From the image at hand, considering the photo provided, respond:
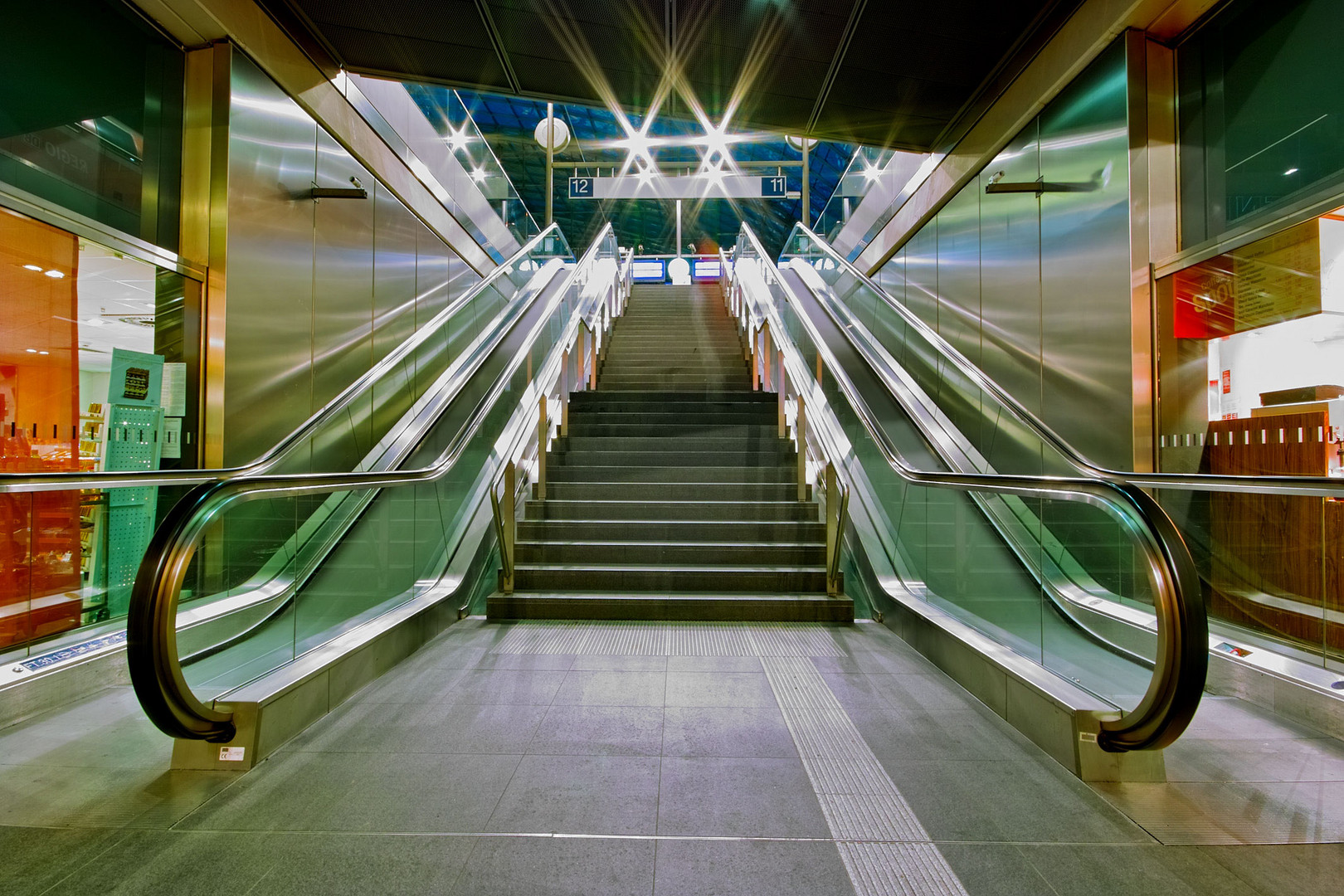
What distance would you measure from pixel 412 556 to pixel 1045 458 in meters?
3.46

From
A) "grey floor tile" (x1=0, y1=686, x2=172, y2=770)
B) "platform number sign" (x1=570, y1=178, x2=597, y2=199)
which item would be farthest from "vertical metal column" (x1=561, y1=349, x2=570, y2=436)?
"platform number sign" (x1=570, y1=178, x2=597, y2=199)

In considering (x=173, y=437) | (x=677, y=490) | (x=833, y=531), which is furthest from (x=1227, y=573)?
(x=173, y=437)

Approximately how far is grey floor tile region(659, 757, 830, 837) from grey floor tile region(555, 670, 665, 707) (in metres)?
0.54

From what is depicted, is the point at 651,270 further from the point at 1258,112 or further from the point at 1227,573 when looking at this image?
the point at 1227,573

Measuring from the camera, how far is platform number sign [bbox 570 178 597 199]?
53.3ft

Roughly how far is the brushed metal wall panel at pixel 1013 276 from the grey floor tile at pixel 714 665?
10.1 ft

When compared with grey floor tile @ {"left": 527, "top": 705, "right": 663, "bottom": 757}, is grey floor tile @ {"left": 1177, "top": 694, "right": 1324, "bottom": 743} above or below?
below

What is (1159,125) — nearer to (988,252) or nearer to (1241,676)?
(988,252)

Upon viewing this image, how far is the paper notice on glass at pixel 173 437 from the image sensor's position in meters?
3.90

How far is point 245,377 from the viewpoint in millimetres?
4324

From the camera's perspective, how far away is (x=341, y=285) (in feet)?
18.1

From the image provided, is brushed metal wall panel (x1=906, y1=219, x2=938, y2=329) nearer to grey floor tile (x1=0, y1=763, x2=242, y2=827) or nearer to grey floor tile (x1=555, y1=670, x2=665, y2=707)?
grey floor tile (x1=555, y1=670, x2=665, y2=707)

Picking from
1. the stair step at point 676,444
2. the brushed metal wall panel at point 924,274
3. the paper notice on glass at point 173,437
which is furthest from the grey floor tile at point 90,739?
the brushed metal wall panel at point 924,274

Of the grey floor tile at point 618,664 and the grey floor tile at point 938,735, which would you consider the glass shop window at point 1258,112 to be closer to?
the grey floor tile at point 938,735
